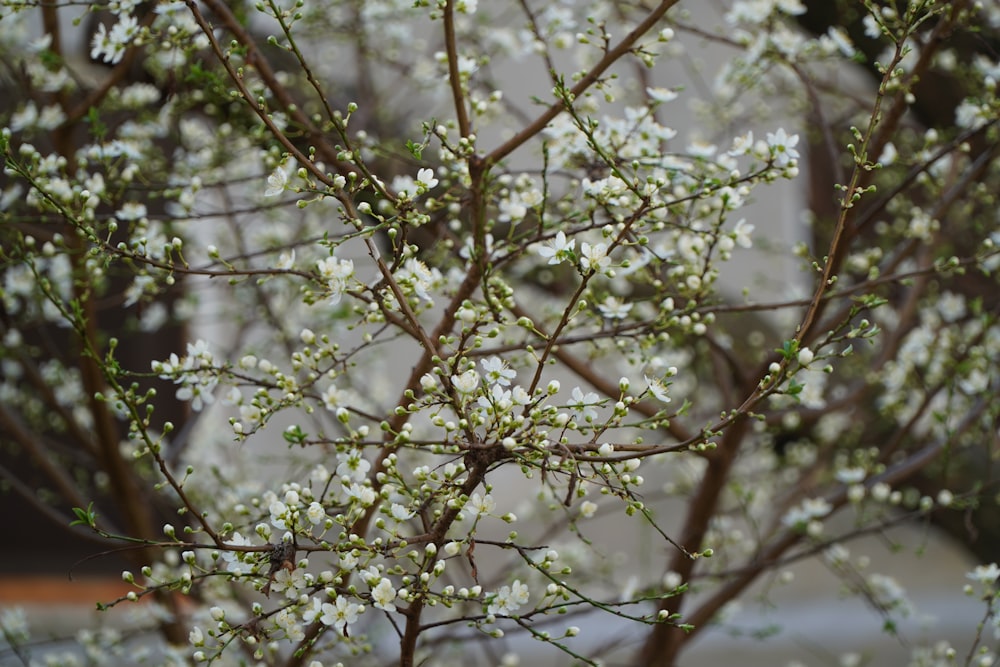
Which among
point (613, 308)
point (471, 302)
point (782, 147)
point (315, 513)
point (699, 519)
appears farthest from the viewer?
point (699, 519)

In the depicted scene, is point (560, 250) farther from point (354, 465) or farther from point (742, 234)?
point (742, 234)

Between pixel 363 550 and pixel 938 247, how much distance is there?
180 cm

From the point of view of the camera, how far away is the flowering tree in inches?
46.1

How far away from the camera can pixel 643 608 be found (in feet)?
8.43

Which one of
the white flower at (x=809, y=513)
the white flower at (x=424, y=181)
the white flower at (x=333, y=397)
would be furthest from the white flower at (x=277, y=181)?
the white flower at (x=809, y=513)

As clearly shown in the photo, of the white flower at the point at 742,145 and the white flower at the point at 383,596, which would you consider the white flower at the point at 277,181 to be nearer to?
A: the white flower at the point at 383,596

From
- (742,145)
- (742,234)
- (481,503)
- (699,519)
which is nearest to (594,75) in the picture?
(742,145)

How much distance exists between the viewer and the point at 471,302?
4.33 feet

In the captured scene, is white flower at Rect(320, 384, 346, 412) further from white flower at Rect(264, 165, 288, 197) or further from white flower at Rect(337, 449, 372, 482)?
white flower at Rect(264, 165, 288, 197)

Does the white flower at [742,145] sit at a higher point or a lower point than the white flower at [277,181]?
higher

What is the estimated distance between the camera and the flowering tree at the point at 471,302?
1.17m

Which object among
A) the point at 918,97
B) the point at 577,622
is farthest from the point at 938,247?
the point at 577,622

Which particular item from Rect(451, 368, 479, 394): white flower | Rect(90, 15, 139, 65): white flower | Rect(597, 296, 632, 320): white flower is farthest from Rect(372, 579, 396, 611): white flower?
Rect(90, 15, 139, 65): white flower


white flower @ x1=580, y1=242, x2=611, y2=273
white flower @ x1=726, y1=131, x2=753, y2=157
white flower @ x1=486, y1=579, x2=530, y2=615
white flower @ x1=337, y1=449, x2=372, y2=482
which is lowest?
white flower @ x1=486, y1=579, x2=530, y2=615
